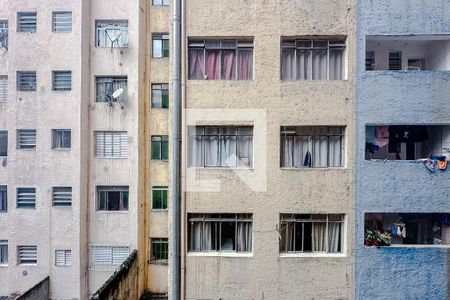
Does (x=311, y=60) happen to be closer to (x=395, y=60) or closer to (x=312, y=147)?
(x=312, y=147)

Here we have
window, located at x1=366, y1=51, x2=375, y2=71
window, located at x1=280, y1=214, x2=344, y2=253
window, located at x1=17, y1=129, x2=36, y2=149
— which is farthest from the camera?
window, located at x1=17, y1=129, x2=36, y2=149

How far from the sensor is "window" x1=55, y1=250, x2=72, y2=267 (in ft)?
45.2

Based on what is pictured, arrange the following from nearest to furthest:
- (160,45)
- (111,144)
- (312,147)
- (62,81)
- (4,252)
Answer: (312,147), (62,81), (111,144), (4,252), (160,45)

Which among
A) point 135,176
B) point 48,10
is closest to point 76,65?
point 48,10

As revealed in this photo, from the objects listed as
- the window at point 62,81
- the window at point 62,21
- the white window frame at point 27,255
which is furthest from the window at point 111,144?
the white window frame at point 27,255

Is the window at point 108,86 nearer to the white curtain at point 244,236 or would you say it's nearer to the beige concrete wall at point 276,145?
the beige concrete wall at point 276,145

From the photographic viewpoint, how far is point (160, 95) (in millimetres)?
14211

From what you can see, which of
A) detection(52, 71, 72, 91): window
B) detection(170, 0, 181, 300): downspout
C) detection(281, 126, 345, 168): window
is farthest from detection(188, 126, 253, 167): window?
detection(52, 71, 72, 91): window

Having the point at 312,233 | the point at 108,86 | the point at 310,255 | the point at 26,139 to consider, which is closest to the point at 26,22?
the point at 108,86

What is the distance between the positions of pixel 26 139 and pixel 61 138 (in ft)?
5.72

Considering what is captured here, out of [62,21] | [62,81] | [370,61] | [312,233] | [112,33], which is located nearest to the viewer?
[312,233]

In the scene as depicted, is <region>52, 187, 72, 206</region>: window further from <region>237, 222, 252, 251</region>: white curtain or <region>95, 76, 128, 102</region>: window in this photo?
<region>237, 222, 252, 251</region>: white curtain

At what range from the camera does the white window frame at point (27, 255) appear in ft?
45.6

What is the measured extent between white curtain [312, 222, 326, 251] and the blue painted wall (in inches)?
37.7
